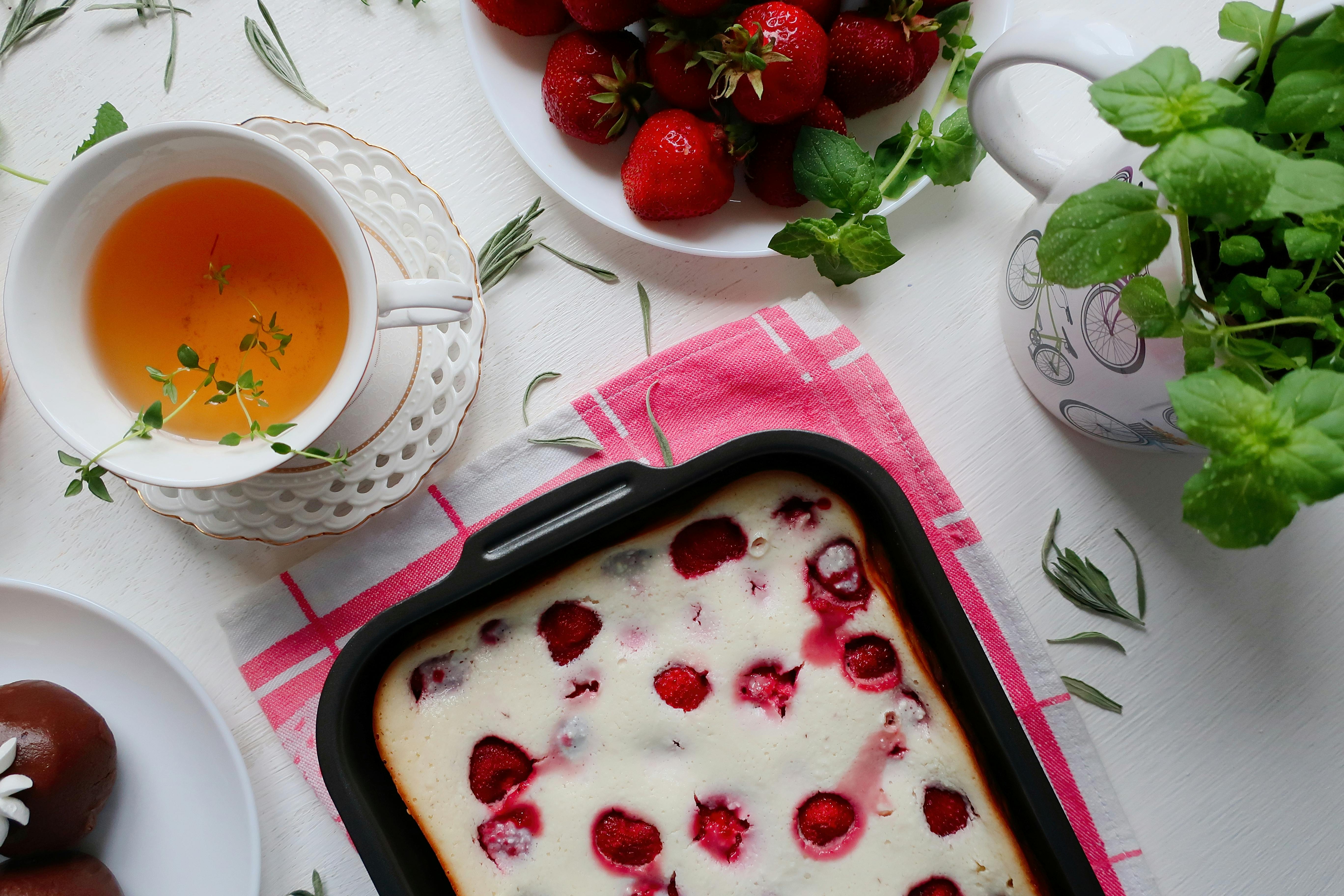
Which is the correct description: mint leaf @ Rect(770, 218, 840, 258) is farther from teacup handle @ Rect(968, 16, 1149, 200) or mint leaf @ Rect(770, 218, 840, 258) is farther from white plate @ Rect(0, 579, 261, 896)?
white plate @ Rect(0, 579, 261, 896)

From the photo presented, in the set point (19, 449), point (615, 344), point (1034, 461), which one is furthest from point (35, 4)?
point (1034, 461)

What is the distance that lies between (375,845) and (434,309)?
529 mm

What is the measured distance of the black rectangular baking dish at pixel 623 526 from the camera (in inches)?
36.1

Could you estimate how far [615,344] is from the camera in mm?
1148

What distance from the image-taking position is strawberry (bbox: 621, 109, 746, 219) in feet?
3.34

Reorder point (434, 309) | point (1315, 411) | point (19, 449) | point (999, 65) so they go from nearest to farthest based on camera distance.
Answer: point (1315, 411), point (999, 65), point (434, 309), point (19, 449)

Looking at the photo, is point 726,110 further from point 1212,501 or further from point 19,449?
point 19,449

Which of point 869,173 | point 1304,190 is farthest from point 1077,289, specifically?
point 869,173

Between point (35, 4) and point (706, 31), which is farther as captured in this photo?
point (35, 4)

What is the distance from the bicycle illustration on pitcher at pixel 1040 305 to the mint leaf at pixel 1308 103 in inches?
8.9

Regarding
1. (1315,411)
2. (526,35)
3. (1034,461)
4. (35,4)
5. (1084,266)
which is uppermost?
(35,4)

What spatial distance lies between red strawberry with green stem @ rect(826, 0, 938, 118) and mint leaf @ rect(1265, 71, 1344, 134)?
437mm

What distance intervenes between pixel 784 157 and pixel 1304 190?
22.1 inches

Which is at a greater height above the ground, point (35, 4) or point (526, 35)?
point (35, 4)
